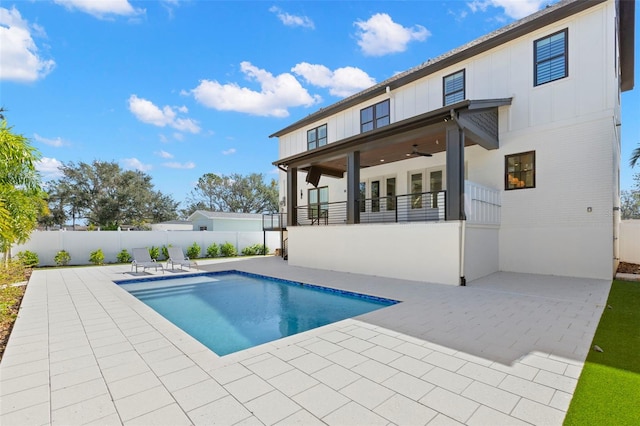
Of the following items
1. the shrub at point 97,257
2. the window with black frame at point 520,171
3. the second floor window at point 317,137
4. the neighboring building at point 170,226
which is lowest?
the shrub at point 97,257

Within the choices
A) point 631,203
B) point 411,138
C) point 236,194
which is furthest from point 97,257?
point 631,203

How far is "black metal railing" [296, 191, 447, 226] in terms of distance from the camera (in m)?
13.6

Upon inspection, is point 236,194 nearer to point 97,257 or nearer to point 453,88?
point 97,257

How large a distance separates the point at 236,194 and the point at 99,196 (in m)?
20.1

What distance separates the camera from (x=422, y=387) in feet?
10.8

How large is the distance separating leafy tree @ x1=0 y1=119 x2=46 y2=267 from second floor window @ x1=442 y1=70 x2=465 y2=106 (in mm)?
14340

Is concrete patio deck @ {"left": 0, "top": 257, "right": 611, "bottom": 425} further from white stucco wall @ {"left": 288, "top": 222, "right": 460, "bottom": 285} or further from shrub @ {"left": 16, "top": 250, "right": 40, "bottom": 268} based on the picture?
shrub @ {"left": 16, "top": 250, "right": 40, "bottom": 268}

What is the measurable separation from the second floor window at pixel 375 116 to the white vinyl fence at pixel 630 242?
38.3 ft

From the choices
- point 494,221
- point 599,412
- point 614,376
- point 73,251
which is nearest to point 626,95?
point 494,221

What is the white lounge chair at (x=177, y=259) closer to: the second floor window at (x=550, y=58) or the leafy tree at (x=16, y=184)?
the leafy tree at (x=16, y=184)

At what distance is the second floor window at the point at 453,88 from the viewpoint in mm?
13305

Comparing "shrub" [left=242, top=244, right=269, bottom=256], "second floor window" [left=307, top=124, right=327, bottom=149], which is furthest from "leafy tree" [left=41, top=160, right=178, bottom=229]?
"second floor window" [left=307, top=124, right=327, bottom=149]

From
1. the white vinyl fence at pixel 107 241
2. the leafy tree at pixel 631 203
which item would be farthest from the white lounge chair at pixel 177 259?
the leafy tree at pixel 631 203

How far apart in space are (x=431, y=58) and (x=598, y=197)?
412 inches
